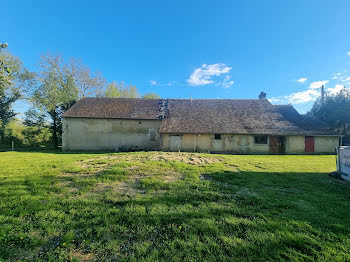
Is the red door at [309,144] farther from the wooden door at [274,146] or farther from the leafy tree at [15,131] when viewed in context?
the leafy tree at [15,131]

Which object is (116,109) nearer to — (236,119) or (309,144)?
(236,119)

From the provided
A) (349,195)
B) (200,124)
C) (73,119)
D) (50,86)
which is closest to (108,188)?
(349,195)

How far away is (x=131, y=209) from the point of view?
3482 millimetres

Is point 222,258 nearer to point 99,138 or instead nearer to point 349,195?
point 349,195

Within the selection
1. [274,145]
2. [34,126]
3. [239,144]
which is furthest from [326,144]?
[34,126]

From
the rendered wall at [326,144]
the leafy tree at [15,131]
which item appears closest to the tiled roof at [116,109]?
the leafy tree at [15,131]

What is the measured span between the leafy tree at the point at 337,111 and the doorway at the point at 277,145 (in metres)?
10.5

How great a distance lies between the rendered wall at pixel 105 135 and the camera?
1811 cm

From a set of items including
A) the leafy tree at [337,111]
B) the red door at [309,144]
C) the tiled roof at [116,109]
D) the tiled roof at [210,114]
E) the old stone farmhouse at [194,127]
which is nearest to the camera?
the red door at [309,144]

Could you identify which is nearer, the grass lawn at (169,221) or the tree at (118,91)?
the grass lawn at (169,221)

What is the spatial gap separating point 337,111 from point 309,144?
909cm

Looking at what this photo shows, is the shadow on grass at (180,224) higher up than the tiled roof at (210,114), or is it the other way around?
the tiled roof at (210,114)

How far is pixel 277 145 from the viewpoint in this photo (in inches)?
638

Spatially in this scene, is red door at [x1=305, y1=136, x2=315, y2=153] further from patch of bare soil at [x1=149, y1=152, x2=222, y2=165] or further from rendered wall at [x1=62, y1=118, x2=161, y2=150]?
rendered wall at [x1=62, y1=118, x2=161, y2=150]
